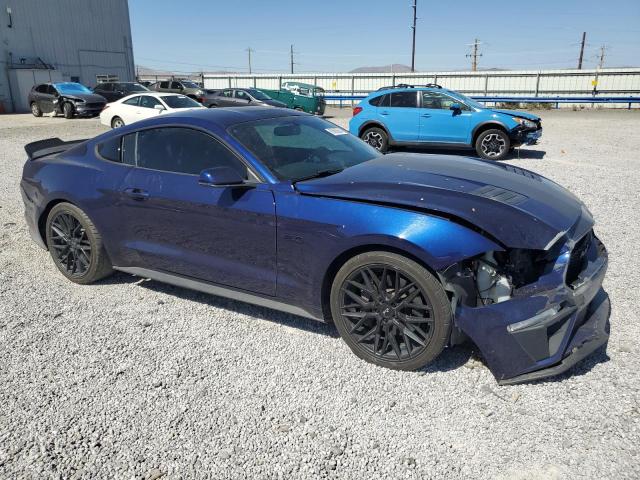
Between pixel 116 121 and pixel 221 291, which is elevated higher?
pixel 116 121

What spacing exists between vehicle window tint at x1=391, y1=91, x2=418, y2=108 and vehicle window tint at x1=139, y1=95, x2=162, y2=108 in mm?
8022

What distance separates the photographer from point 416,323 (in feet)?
9.96

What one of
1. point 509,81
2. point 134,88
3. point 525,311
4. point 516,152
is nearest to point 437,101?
point 516,152

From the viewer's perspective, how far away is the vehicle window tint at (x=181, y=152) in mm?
3709

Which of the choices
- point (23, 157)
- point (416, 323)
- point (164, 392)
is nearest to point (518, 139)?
point (416, 323)

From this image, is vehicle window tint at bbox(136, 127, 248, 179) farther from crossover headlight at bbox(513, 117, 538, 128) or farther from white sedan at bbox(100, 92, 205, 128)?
white sedan at bbox(100, 92, 205, 128)

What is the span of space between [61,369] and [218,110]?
232 cm

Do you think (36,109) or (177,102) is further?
(36,109)

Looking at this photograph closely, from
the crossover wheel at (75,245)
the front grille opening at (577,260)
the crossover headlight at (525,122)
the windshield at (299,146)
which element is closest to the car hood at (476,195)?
the front grille opening at (577,260)

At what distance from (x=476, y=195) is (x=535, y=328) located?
0.85m

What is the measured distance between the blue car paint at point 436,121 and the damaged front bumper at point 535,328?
359 inches

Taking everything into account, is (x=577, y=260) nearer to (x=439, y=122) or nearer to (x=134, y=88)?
(x=439, y=122)

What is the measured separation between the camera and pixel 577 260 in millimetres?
3146

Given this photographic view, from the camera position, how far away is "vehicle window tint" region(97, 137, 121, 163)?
14.1ft
